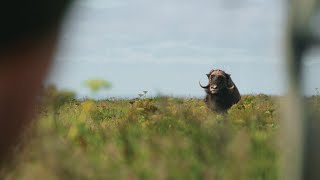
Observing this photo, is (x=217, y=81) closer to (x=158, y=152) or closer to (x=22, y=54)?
(x=158, y=152)

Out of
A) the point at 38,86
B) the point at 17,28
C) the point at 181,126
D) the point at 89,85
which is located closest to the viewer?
the point at 17,28

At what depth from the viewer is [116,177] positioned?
2.53 meters

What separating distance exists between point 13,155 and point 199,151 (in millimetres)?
1760

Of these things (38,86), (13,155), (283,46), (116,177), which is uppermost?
(283,46)

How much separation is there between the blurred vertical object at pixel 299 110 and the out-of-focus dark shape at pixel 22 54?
89 cm

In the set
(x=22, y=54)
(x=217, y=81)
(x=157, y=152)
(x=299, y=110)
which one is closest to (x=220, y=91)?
(x=217, y=81)

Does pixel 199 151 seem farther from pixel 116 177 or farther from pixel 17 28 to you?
pixel 17 28

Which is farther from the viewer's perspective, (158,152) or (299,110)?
(158,152)

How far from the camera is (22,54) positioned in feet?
3.29

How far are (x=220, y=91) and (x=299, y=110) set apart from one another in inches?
248

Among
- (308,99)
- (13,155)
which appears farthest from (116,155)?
(13,155)

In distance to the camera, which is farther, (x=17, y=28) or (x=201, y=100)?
(x=201, y=100)

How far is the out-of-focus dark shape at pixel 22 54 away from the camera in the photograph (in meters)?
0.97

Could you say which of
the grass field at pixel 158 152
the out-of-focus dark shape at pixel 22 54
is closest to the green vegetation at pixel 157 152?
the grass field at pixel 158 152
